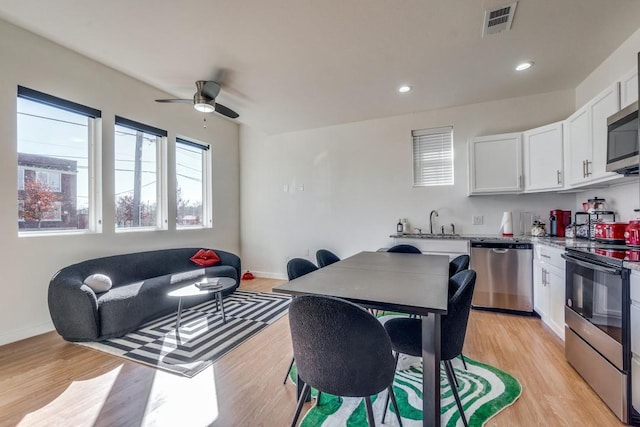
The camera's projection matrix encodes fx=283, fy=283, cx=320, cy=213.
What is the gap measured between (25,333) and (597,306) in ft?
16.3

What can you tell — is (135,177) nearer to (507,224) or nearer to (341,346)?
(341,346)

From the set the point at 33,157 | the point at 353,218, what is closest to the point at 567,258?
the point at 353,218

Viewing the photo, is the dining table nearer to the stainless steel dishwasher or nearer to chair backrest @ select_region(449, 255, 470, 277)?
chair backrest @ select_region(449, 255, 470, 277)

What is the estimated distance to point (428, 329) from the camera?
1326mm

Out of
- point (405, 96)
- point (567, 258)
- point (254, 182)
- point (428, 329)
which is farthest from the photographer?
point (254, 182)

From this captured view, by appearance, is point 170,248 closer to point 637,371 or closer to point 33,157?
point 33,157

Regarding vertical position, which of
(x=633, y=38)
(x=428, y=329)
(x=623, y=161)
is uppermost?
(x=633, y=38)

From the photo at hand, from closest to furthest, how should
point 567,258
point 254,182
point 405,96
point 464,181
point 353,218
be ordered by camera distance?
point 567,258 → point 405,96 → point 464,181 → point 353,218 → point 254,182

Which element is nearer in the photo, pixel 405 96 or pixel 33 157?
pixel 33 157

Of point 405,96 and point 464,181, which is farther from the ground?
point 405,96

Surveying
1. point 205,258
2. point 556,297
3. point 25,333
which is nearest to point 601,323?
point 556,297

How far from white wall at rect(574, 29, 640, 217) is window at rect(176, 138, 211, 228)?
532 centimetres

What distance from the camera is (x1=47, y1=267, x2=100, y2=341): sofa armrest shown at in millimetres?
2641

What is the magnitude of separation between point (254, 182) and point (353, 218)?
221 cm
